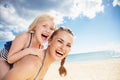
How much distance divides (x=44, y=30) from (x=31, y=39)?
72 mm

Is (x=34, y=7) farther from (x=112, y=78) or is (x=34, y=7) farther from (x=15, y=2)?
(x=112, y=78)

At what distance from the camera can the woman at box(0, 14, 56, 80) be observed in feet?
3.05

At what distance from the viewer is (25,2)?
1521 millimetres

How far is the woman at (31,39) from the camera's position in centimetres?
93

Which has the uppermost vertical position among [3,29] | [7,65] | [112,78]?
[3,29]

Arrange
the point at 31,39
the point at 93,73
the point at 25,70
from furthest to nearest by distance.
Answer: the point at 93,73 < the point at 31,39 < the point at 25,70

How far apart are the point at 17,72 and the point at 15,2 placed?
800 millimetres

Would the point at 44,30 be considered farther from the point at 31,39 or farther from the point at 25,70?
the point at 25,70

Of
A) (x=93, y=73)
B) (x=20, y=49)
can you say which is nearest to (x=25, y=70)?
(x=20, y=49)

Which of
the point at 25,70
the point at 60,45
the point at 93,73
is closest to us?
the point at 25,70

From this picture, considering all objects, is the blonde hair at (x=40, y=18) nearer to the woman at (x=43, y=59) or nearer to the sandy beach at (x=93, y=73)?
the woman at (x=43, y=59)

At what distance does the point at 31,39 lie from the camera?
40.9 inches

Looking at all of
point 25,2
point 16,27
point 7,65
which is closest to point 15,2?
point 25,2

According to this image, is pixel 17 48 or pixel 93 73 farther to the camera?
pixel 93 73
